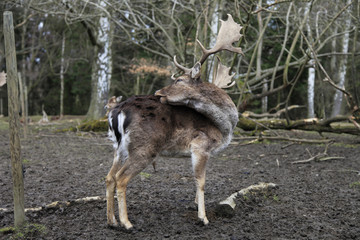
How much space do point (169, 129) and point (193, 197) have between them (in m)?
1.26

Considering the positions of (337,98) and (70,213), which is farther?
(337,98)

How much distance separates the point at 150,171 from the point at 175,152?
2509 millimetres

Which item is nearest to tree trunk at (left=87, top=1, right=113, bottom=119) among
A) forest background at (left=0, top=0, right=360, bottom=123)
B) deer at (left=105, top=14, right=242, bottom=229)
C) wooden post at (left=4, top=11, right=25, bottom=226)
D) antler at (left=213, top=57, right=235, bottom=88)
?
forest background at (left=0, top=0, right=360, bottom=123)

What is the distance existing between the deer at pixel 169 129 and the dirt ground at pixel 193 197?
0.27 meters

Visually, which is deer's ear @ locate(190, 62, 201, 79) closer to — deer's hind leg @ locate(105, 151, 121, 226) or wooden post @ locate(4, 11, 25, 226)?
deer's hind leg @ locate(105, 151, 121, 226)

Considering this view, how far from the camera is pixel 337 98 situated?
61.0 feet

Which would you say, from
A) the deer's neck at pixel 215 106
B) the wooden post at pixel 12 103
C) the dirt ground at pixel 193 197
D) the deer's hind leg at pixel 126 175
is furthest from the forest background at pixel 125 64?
the wooden post at pixel 12 103

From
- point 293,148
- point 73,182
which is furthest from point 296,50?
point 73,182

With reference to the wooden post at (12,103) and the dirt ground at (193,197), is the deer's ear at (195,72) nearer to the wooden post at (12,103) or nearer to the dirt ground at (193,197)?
the dirt ground at (193,197)

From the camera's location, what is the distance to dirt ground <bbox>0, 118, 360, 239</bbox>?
10.5ft

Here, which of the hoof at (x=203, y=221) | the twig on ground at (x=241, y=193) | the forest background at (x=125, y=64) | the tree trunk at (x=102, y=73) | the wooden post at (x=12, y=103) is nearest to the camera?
the wooden post at (x=12, y=103)

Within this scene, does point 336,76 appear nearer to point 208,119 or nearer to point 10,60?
point 208,119

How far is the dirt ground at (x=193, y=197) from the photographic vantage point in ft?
10.5

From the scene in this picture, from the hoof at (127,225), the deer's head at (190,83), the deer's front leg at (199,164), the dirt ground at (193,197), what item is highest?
the deer's head at (190,83)
